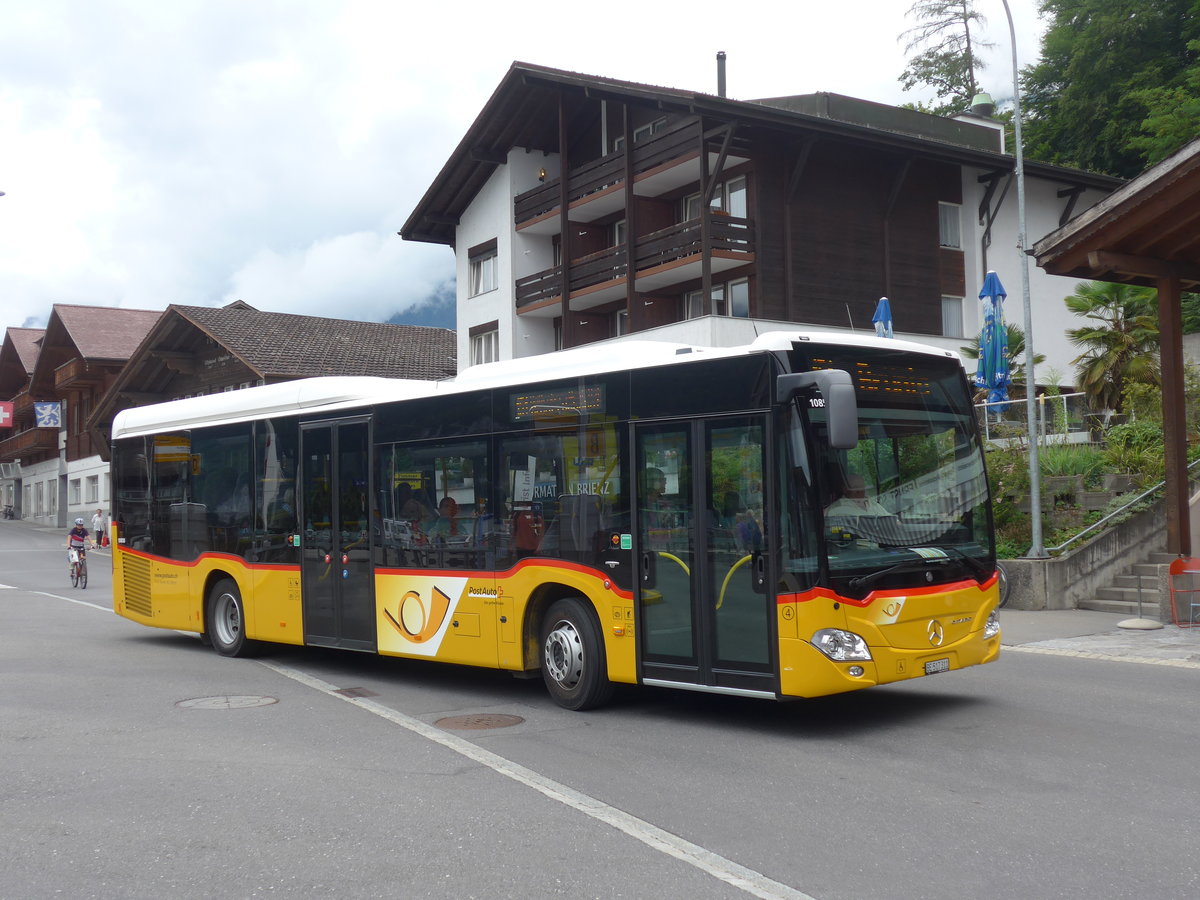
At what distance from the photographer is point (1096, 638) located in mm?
14172

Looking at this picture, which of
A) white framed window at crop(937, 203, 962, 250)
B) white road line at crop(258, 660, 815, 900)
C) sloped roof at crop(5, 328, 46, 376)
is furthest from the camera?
sloped roof at crop(5, 328, 46, 376)

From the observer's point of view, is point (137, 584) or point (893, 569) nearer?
point (893, 569)

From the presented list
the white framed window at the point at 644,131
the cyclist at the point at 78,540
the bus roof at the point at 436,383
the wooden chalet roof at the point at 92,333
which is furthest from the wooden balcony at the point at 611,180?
the wooden chalet roof at the point at 92,333

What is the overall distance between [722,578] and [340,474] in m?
5.09

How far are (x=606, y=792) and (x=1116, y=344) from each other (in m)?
21.8

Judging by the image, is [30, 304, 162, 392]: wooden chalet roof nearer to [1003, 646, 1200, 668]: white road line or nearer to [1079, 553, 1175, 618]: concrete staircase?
[1079, 553, 1175, 618]: concrete staircase

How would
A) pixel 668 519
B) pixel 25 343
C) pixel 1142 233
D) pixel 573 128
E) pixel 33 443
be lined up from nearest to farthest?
pixel 668 519
pixel 1142 233
pixel 573 128
pixel 33 443
pixel 25 343

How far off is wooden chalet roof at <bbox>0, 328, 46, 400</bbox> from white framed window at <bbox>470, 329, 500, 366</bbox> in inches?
1754

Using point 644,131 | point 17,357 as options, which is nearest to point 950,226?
point 644,131

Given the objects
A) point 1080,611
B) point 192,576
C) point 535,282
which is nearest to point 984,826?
point 192,576

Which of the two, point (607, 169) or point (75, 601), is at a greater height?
point (607, 169)

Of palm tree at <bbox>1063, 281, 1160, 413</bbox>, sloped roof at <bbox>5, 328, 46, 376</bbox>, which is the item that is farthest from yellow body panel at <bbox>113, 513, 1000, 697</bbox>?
sloped roof at <bbox>5, 328, 46, 376</bbox>

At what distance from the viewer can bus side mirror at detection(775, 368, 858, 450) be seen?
25.2 feet

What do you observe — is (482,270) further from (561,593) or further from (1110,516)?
(561,593)
